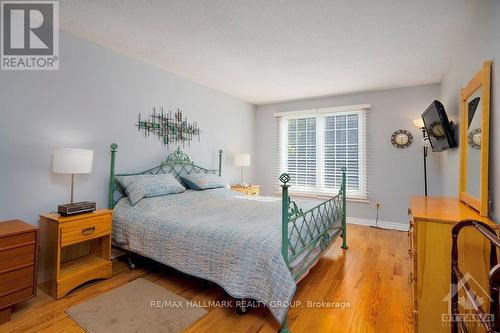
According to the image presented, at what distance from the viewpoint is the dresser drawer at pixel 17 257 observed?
1771 millimetres

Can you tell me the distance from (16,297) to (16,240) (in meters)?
0.43

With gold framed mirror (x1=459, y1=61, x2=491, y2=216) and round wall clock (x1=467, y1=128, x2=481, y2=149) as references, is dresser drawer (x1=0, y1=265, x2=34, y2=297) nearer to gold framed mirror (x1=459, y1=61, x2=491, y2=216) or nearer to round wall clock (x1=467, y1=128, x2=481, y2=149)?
gold framed mirror (x1=459, y1=61, x2=491, y2=216)

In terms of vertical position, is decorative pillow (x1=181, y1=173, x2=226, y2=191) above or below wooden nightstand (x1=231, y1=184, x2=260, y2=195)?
above

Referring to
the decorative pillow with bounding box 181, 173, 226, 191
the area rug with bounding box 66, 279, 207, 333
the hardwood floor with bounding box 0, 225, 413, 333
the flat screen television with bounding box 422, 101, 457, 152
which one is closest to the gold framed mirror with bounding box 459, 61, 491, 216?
the flat screen television with bounding box 422, 101, 457, 152

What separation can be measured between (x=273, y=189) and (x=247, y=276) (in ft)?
12.7

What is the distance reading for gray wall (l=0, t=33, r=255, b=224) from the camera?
223cm

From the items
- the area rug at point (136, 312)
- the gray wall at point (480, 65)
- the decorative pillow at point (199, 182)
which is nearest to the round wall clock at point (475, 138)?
the gray wall at point (480, 65)

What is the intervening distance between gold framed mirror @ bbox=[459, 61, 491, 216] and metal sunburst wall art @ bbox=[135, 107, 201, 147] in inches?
136

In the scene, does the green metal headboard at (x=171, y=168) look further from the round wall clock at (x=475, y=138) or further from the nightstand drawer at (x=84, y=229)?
the round wall clock at (x=475, y=138)

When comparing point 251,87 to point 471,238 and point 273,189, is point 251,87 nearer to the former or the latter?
point 273,189

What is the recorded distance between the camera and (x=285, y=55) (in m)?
3.02

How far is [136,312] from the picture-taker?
1923 millimetres

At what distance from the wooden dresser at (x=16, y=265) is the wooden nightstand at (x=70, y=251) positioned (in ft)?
0.61

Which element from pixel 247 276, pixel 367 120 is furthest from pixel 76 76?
pixel 367 120
